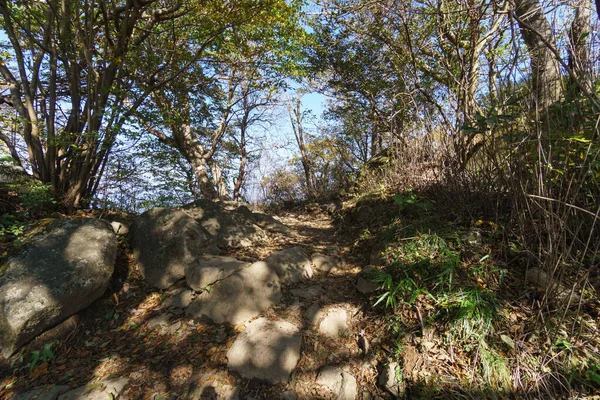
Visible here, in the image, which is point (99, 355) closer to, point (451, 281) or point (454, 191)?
point (451, 281)

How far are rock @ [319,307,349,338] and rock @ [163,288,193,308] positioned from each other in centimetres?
148

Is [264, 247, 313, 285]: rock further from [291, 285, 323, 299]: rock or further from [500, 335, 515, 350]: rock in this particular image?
[500, 335, 515, 350]: rock

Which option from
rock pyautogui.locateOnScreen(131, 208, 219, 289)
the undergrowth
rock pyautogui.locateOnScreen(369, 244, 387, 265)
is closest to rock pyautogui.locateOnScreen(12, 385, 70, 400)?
rock pyautogui.locateOnScreen(131, 208, 219, 289)

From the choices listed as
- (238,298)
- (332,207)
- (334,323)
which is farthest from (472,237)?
(332,207)

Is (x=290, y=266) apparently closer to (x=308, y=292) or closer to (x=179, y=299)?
(x=308, y=292)

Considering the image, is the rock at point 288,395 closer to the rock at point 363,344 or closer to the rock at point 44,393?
the rock at point 363,344

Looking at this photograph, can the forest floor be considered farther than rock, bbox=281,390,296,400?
No

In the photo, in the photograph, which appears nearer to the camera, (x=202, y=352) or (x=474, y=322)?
(x=474, y=322)

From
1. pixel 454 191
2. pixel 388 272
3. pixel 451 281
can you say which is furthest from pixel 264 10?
pixel 451 281

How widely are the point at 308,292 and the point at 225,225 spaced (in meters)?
1.95

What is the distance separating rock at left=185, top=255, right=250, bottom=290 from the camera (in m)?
2.94

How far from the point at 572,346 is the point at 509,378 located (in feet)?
1.50

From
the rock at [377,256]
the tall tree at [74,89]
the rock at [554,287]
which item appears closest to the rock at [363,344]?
the rock at [377,256]

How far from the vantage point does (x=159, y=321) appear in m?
2.73
